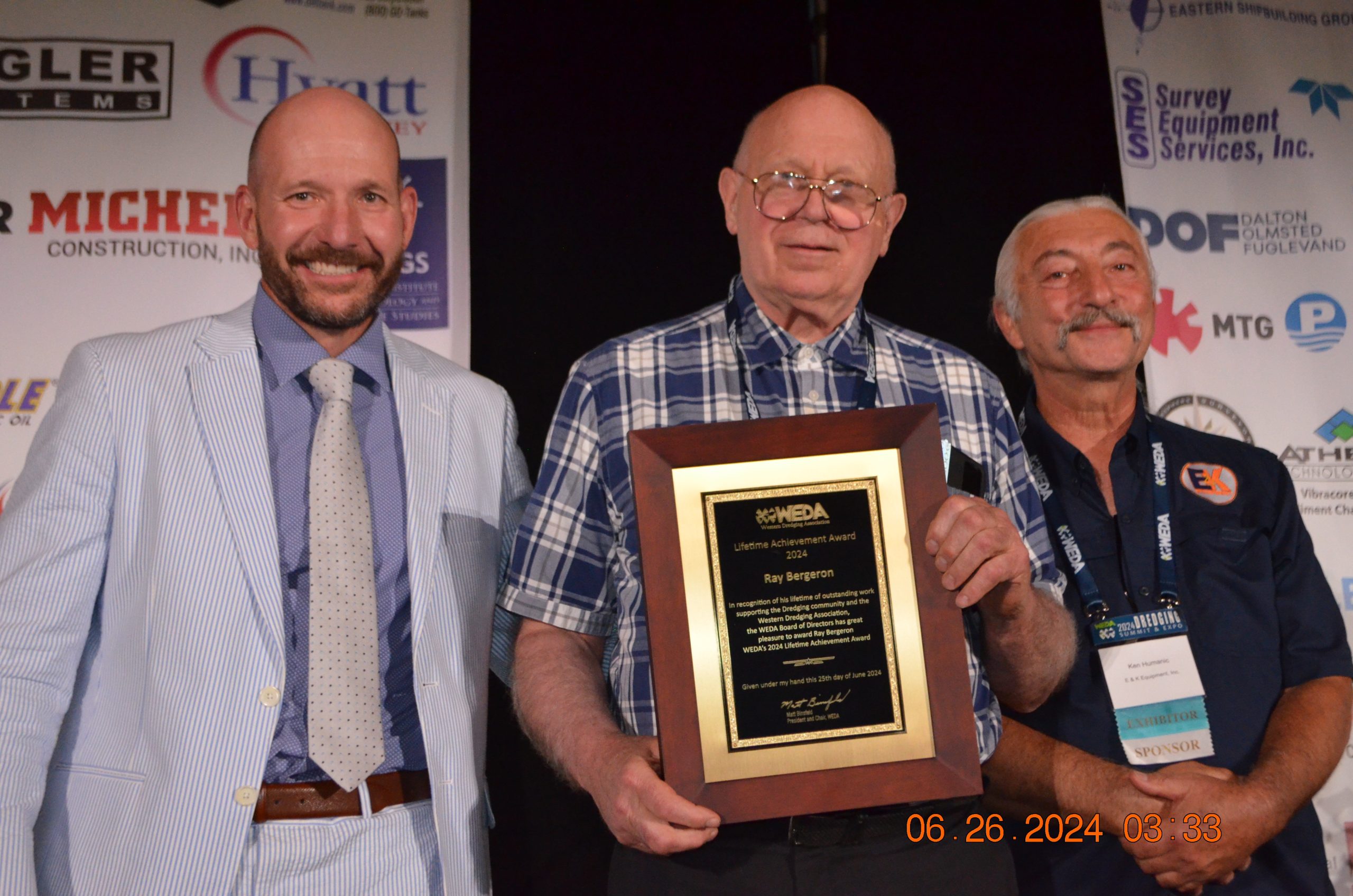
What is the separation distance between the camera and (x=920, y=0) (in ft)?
12.0

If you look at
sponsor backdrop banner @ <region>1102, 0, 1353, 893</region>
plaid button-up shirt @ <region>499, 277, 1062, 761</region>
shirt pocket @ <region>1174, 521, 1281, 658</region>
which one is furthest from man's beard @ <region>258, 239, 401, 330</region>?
sponsor backdrop banner @ <region>1102, 0, 1353, 893</region>

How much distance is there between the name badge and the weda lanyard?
0.06 metres

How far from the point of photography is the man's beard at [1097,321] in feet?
8.98

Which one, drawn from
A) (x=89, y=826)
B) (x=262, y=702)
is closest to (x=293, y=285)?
(x=262, y=702)

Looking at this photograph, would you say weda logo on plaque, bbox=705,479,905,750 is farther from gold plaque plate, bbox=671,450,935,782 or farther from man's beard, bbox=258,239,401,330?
man's beard, bbox=258,239,401,330

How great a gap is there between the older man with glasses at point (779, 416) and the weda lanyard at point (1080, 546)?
1.58 feet

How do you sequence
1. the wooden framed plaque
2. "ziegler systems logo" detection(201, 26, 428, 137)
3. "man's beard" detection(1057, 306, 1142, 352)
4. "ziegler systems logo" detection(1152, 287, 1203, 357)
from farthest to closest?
"ziegler systems logo" detection(1152, 287, 1203, 357) → "ziegler systems logo" detection(201, 26, 428, 137) → "man's beard" detection(1057, 306, 1142, 352) → the wooden framed plaque

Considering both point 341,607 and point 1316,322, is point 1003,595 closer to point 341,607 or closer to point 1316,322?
point 341,607

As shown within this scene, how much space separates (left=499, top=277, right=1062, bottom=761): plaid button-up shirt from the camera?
6.15 feet

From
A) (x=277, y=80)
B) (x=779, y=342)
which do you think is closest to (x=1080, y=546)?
(x=779, y=342)

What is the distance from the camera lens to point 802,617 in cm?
157

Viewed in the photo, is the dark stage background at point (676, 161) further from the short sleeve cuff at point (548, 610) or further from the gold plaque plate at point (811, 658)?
the gold plaque plate at point (811, 658)

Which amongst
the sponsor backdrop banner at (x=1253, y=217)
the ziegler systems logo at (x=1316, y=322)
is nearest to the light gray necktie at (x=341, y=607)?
the sponsor backdrop banner at (x=1253, y=217)
